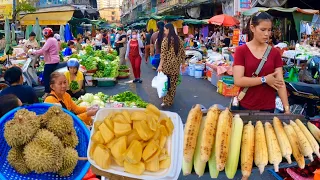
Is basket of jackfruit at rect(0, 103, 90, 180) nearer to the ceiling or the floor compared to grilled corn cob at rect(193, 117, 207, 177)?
nearer to the ceiling

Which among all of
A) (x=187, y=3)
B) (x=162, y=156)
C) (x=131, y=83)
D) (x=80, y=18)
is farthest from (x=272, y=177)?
(x=80, y=18)

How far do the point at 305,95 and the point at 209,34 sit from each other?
1909 cm

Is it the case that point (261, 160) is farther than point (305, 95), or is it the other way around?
point (305, 95)

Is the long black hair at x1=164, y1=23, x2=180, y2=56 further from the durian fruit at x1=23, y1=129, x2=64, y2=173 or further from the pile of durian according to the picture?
the durian fruit at x1=23, y1=129, x2=64, y2=173

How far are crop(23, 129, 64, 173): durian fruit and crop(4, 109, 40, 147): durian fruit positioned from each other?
37 millimetres

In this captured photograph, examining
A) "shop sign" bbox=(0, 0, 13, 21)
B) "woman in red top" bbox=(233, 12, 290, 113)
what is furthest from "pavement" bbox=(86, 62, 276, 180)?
"shop sign" bbox=(0, 0, 13, 21)

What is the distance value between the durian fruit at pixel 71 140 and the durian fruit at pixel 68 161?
0.16 ft

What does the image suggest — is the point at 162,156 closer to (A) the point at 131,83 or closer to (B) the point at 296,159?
(B) the point at 296,159

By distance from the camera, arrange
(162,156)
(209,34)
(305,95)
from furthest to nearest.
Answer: (209,34) < (305,95) < (162,156)

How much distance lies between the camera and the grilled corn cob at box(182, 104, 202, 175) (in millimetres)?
2268

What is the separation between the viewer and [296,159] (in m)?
2.34

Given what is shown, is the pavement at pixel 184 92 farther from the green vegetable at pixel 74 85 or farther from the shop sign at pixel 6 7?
the shop sign at pixel 6 7

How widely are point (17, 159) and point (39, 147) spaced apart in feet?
0.65

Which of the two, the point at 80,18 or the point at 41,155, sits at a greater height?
the point at 80,18
